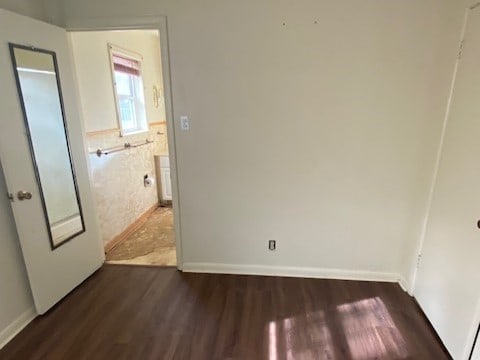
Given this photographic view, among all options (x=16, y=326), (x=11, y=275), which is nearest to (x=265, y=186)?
(x=11, y=275)

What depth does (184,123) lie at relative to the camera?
2316mm

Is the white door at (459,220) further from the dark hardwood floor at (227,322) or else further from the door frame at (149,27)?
the door frame at (149,27)

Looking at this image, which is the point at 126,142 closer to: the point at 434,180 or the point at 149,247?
the point at 149,247

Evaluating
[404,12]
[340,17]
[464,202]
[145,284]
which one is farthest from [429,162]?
[145,284]

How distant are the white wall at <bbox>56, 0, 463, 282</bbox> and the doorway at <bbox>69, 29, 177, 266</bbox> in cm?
43

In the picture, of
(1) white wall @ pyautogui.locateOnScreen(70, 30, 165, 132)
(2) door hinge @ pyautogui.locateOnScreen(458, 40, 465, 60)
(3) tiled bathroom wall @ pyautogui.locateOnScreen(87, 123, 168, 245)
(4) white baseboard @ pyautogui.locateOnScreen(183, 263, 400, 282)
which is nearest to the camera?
(2) door hinge @ pyautogui.locateOnScreen(458, 40, 465, 60)

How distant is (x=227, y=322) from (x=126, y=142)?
2470 millimetres

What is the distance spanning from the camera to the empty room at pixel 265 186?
1809 millimetres

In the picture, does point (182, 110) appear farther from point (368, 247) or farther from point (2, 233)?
point (368, 247)

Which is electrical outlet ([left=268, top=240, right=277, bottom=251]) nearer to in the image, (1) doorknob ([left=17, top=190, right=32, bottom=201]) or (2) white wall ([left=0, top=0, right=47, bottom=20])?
(1) doorknob ([left=17, top=190, right=32, bottom=201])

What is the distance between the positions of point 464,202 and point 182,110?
2010mm

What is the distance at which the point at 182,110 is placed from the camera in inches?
90.4

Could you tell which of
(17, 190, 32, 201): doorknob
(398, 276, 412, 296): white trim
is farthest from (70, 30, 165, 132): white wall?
(398, 276, 412, 296): white trim

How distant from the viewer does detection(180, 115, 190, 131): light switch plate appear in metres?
2.31
